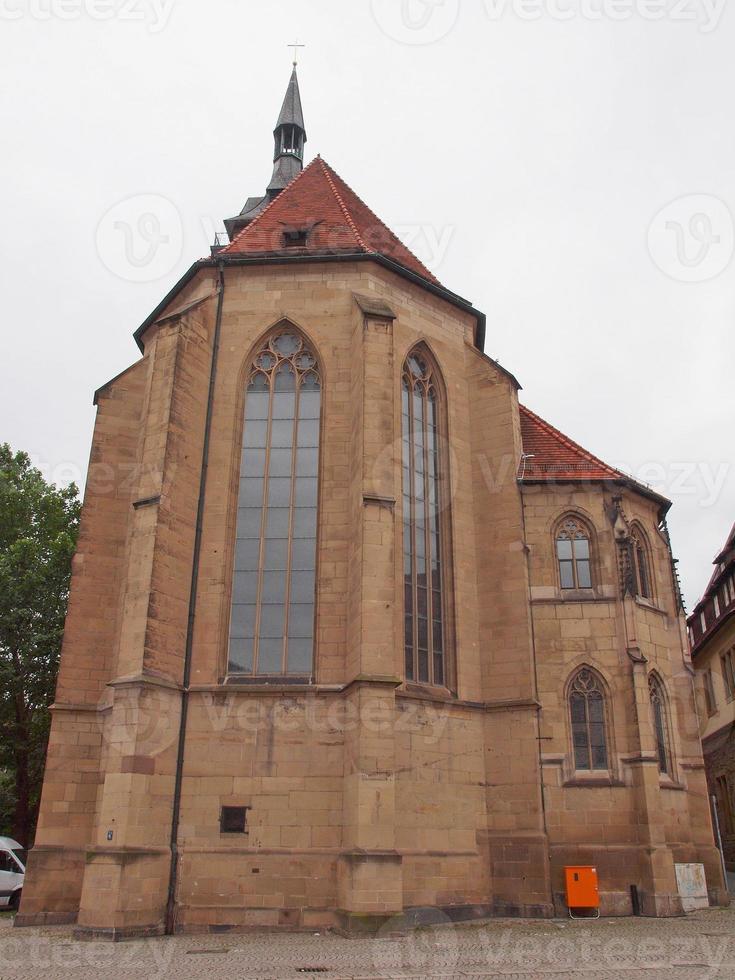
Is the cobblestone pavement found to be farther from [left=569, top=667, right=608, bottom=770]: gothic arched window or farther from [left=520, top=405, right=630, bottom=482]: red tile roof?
[left=520, top=405, right=630, bottom=482]: red tile roof

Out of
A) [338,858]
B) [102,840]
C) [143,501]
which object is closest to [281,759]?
[338,858]

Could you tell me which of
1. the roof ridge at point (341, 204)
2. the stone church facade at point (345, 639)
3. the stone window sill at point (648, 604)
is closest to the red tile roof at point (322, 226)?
the roof ridge at point (341, 204)

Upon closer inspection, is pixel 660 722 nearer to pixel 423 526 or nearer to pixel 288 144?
pixel 423 526

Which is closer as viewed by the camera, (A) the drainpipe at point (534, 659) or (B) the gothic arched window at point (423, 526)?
(A) the drainpipe at point (534, 659)

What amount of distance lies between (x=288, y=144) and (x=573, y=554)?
20.8 m

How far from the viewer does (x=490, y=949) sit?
38.4ft

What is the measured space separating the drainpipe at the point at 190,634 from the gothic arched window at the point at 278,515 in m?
0.71

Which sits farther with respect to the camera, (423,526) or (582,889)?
(423,526)

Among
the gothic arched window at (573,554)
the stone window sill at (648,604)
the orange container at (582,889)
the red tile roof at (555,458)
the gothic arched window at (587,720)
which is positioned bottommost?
the orange container at (582,889)

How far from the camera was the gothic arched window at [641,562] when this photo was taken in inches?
734

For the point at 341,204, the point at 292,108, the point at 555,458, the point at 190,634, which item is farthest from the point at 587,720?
the point at 292,108

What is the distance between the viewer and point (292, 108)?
32.0 m

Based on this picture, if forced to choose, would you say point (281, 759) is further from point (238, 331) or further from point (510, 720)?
point (238, 331)

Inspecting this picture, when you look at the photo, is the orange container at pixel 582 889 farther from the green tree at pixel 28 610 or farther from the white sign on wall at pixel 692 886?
the green tree at pixel 28 610
